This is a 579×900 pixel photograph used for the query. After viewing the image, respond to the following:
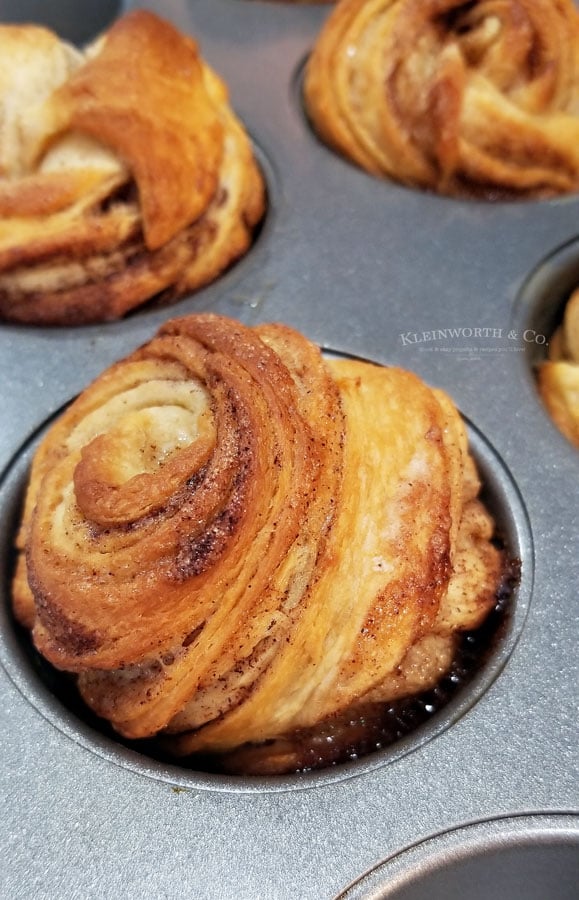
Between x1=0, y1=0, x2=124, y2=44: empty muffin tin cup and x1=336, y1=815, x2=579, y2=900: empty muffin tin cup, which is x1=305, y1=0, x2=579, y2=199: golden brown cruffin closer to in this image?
x1=0, y1=0, x2=124, y2=44: empty muffin tin cup

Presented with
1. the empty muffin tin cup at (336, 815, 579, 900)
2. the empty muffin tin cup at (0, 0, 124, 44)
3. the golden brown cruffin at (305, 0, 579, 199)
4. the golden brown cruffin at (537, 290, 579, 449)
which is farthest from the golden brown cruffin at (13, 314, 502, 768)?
the empty muffin tin cup at (0, 0, 124, 44)

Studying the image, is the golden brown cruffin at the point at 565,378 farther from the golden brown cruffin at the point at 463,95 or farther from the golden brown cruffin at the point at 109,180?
the golden brown cruffin at the point at 109,180

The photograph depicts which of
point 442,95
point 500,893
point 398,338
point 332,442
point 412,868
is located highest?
point 442,95

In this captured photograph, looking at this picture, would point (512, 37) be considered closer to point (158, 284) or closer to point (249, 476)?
point (158, 284)

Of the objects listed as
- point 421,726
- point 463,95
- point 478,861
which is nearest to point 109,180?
point 463,95

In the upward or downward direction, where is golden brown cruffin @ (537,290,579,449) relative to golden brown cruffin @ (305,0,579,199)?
downward

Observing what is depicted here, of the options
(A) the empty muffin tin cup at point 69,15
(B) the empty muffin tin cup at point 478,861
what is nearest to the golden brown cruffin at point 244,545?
(B) the empty muffin tin cup at point 478,861

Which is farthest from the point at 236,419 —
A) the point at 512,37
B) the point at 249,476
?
the point at 512,37
